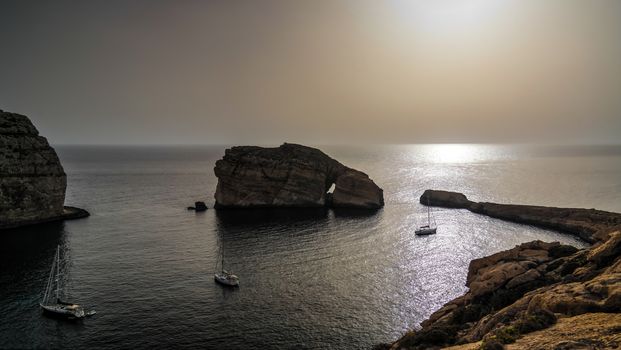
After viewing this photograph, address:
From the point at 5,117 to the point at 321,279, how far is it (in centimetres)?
8988

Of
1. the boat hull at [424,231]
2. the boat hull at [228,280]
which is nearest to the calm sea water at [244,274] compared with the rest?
the boat hull at [228,280]

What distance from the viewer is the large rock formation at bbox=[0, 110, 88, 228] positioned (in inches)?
3605

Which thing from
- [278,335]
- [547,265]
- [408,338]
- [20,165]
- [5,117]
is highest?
[5,117]

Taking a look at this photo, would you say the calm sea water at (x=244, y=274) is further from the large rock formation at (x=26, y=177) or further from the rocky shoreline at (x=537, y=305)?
the rocky shoreline at (x=537, y=305)

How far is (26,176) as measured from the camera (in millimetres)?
95062

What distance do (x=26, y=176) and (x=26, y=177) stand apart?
11.0 inches

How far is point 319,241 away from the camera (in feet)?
278

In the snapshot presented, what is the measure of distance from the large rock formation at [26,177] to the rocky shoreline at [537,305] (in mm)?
90800

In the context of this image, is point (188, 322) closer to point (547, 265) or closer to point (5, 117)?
point (547, 265)

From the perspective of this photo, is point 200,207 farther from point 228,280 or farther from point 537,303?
point 537,303

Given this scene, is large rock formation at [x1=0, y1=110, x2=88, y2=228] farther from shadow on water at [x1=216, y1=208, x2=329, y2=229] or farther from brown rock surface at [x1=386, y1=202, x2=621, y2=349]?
brown rock surface at [x1=386, y1=202, x2=621, y2=349]

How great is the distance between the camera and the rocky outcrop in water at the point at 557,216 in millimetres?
90062

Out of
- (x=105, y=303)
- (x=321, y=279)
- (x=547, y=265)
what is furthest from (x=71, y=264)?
(x=547, y=265)

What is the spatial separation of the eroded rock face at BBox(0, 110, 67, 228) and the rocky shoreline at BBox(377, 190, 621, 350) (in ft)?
298
